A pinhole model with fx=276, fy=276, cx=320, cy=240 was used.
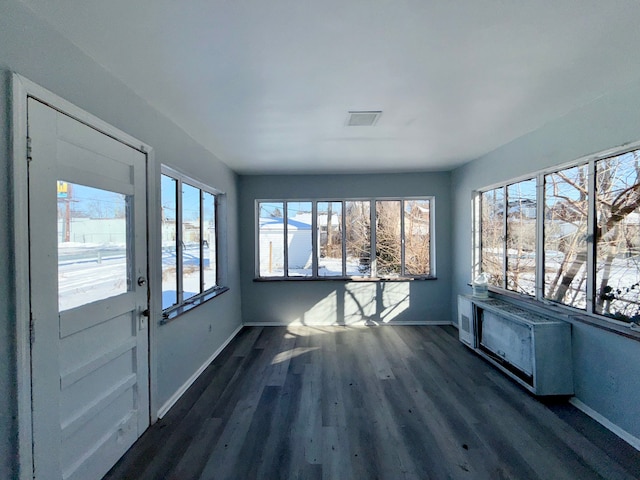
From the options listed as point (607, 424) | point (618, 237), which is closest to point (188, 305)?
point (607, 424)

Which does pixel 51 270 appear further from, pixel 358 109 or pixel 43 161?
pixel 358 109

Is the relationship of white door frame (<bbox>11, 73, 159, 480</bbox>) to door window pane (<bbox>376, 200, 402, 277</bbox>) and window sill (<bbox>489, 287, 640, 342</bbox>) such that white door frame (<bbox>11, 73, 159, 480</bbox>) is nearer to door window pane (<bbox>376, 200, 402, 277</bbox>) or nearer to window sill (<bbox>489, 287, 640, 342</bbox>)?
window sill (<bbox>489, 287, 640, 342</bbox>)

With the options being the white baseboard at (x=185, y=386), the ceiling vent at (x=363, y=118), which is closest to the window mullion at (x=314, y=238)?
the white baseboard at (x=185, y=386)

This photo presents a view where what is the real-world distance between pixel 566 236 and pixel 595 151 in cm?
78

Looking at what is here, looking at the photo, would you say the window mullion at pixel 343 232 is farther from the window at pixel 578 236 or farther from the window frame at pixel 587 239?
the window at pixel 578 236

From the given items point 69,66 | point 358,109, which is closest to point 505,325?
point 358,109

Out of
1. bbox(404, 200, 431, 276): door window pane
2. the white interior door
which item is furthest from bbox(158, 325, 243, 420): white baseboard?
bbox(404, 200, 431, 276): door window pane

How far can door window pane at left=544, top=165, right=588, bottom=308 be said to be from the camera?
8.00 ft

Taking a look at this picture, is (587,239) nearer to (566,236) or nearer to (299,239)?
(566,236)

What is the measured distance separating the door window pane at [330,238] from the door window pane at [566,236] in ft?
8.97

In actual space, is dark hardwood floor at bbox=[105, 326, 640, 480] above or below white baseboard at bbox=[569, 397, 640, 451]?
below

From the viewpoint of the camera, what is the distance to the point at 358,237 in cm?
469

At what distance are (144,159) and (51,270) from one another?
107cm

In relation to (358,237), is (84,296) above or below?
below
